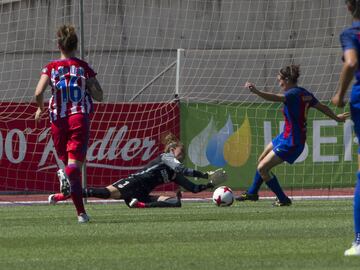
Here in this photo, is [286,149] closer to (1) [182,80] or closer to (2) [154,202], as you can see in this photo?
(2) [154,202]

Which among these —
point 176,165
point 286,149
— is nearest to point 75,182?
point 176,165

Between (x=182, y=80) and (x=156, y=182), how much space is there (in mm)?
8521

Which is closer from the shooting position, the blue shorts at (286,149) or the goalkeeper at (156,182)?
the goalkeeper at (156,182)

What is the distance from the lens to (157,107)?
69.0ft

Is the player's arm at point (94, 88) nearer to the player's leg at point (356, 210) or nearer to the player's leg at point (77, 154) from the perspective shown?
the player's leg at point (77, 154)

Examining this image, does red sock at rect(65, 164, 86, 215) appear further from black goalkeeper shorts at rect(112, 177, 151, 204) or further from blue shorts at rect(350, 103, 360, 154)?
blue shorts at rect(350, 103, 360, 154)

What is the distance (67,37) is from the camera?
11.6m

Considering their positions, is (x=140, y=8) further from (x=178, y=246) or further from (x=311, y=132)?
(x=178, y=246)

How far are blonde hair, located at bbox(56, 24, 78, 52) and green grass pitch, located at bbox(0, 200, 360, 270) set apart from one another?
1.81 metres

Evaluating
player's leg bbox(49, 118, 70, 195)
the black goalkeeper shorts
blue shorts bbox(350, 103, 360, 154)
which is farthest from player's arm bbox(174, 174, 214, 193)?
blue shorts bbox(350, 103, 360, 154)

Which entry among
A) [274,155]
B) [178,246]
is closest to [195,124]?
[274,155]

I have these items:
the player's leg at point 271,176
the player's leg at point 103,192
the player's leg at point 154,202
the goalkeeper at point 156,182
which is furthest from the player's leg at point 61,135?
the player's leg at point 271,176

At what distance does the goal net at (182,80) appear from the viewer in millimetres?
20703

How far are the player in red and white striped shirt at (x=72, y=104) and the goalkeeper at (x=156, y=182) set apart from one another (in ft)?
10.4
